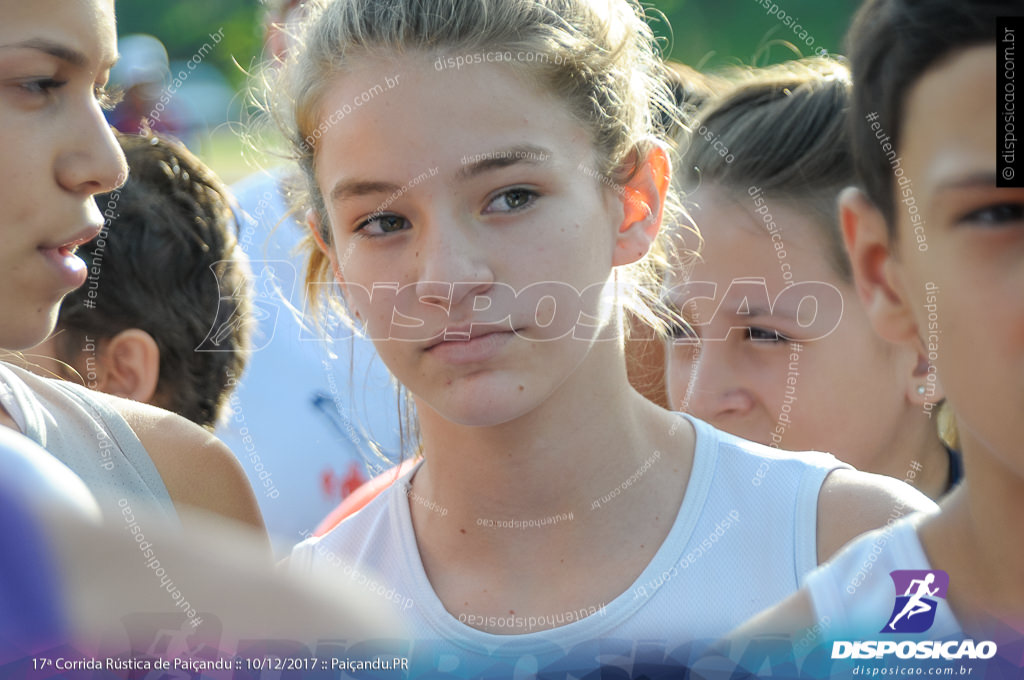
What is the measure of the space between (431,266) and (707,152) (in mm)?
595

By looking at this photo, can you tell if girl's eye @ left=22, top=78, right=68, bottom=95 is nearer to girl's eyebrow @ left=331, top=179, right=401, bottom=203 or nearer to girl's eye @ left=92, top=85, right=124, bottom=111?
girl's eye @ left=92, top=85, right=124, bottom=111

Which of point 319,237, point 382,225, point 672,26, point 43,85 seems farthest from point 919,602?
point 672,26

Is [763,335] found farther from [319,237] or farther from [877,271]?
[319,237]

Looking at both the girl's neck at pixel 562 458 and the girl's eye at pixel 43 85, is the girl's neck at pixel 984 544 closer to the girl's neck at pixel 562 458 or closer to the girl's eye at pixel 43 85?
the girl's neck at pixel 562 458

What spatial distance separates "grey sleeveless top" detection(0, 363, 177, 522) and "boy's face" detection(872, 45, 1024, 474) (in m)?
0.76

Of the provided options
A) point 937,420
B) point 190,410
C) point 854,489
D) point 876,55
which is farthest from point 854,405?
point 190,410

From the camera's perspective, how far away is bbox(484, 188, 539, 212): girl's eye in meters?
1.10

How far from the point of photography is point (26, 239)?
101 cm

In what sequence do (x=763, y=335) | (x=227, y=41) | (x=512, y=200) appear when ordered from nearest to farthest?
(x=512, y=200)
(x=763, y=335)
(x=227, y=41)

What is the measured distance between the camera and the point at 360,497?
158 cm

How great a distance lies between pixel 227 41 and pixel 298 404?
1.72 feet

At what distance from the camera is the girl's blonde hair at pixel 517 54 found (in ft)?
3.70

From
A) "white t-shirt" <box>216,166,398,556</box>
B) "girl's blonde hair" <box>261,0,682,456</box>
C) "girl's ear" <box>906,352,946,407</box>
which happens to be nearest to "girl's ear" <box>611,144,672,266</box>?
"girl's blonde hair" <box>261,0,682,456</box>

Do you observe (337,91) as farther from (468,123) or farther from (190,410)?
(190,410)
